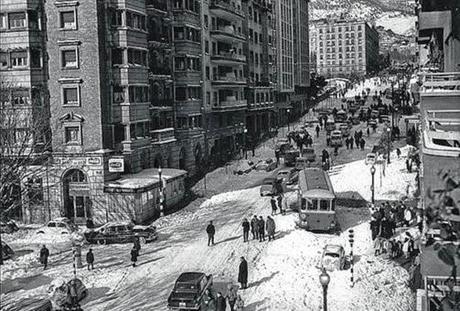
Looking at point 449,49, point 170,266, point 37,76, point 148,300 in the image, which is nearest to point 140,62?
point 37,76

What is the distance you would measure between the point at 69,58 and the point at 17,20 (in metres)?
4.96

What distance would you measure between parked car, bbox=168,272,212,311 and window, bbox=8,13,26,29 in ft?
95.7

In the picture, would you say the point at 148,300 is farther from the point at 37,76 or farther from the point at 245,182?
the point at 245,182

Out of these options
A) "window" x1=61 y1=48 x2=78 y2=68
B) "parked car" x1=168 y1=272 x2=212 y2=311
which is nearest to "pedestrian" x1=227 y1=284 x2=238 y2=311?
"parked car" x1=168 y1=272 x2=212 y2=311

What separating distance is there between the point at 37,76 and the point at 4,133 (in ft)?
39.9

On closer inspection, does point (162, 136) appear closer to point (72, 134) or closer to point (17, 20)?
point (72, 134)

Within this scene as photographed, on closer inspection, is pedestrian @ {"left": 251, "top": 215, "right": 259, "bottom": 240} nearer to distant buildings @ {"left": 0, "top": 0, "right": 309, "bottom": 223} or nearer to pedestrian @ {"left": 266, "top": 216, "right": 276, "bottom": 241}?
pedestrian @ {"left": 266, "top": 216, "right": 276, "bottom": 241}

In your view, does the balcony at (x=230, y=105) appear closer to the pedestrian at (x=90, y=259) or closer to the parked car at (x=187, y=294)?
the pedestrian at (x=90, y=259)

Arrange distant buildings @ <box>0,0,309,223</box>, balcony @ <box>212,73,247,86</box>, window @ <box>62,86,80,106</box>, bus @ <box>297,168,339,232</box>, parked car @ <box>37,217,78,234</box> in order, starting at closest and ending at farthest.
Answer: bus @ <box>297,168,339,232</box>
parked car @ <box>37,217,78,234</box>
distant buildings @ <box>0,0,309,223</box>
window @ <box>62,86,80,106</box>
balcony @ <box>212,73,247,86</box>

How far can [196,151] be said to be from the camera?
64.8 meters

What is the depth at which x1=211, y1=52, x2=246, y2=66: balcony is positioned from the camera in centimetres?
7144

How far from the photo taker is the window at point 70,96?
4744 centimetres

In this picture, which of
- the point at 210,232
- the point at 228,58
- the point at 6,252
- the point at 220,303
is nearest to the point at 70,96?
the point at 6,252

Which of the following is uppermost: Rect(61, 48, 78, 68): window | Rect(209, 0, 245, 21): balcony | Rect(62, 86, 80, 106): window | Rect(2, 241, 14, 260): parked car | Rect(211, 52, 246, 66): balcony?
Rect(209, 0, 245, 21): balcony
